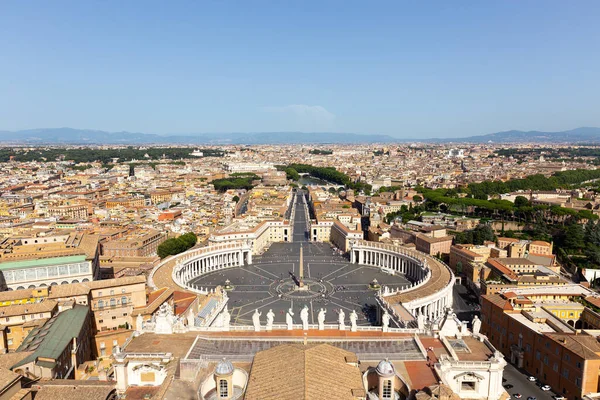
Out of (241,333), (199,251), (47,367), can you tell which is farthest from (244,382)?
(199,251)

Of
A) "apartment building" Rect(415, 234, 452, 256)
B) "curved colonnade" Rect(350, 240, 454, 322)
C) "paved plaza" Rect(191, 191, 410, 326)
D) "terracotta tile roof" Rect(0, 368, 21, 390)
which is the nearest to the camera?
"terracotta tile roof" Rect(0, 368, 21, 390)

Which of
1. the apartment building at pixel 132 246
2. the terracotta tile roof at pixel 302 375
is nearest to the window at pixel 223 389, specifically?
the terracotta tile roof at pixel 302 375

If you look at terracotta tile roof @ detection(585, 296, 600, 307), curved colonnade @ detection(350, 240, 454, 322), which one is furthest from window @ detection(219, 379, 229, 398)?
terracotta tile roof @ detection(585, 296, 600, 307)

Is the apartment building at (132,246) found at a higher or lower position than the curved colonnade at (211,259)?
higher

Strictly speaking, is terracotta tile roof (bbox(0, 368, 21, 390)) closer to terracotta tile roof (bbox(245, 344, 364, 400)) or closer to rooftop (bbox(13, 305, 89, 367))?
rooftop (bbox(13, 305, 89, 367))

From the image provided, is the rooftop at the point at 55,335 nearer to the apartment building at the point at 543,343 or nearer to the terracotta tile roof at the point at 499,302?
the apartment building at the point at 543,343
